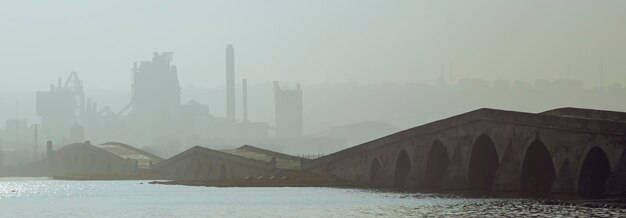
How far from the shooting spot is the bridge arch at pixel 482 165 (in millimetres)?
130875

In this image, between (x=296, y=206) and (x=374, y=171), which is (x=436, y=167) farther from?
(x=296, y=206)

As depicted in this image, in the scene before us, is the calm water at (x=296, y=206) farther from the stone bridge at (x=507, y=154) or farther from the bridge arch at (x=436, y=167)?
the bridge arch at (x=436, y=167)

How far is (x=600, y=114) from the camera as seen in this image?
12875 cm

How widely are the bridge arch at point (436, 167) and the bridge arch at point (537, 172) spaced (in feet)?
73.7

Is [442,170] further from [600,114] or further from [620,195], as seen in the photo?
[620,195]

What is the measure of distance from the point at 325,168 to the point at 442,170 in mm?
36060

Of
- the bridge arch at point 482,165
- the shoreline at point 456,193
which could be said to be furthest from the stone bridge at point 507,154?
the shoreline at point 456,193

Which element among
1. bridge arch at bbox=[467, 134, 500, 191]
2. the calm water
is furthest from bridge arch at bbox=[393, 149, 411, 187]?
bridge arch at bbox=[467, 134, 500, 191]

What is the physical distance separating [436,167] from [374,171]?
19.6 meters

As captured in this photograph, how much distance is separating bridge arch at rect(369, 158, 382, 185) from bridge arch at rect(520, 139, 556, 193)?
134ft

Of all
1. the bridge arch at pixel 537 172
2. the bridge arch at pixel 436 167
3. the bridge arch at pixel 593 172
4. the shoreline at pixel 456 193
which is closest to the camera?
the shoreline at pixel 456 193

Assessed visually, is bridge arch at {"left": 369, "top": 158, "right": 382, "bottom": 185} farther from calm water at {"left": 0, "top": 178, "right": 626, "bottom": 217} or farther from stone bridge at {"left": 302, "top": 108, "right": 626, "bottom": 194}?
calm water at {"left": 0, "top": 178, "right": 626, "bottom": 217}

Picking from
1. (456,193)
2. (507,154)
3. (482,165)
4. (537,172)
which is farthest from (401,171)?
(537,172)

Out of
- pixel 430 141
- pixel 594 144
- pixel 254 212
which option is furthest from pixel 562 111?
pixel 254 212
